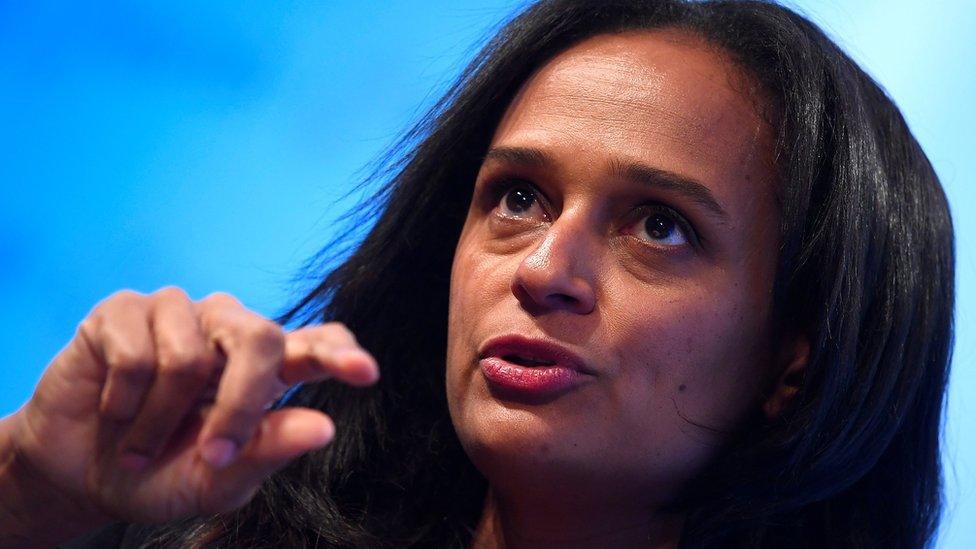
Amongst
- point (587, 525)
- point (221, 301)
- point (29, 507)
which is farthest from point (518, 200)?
point (29, 507)

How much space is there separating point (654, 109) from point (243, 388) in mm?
695

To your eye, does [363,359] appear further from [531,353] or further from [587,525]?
[587,525]

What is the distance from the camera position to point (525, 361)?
130 centimetres

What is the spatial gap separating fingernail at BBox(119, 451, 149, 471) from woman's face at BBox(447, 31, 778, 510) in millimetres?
425

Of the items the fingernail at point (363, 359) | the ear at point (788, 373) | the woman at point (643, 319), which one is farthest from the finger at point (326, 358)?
the ear at point (788, 373)

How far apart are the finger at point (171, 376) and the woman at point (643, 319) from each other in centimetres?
12

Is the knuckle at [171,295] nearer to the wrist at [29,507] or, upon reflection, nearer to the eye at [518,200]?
the wrist at [29,507]

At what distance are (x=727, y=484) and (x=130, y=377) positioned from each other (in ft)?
2.43

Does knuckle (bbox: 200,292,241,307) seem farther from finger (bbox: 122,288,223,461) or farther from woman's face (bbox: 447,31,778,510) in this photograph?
woman's face (bbox: 447,31,778,510)

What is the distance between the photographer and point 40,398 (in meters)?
1.02

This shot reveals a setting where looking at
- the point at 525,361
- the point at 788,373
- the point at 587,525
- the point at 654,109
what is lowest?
the point at 587,525

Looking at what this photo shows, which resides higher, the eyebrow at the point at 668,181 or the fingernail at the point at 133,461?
the eyebrow at the point at 668,181

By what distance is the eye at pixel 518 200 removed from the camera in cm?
145

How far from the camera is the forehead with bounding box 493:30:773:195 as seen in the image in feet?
4.52
